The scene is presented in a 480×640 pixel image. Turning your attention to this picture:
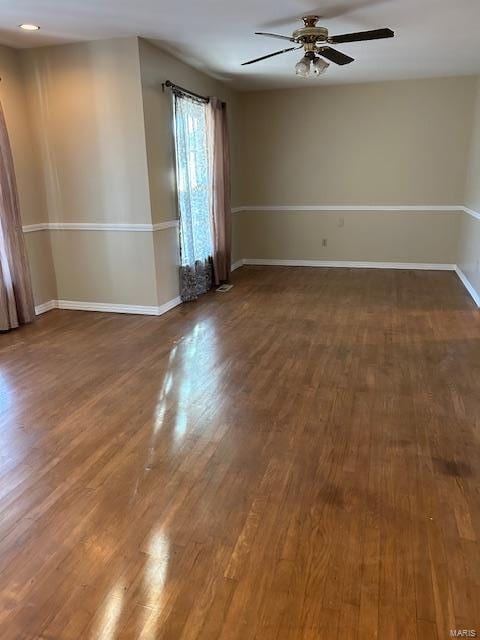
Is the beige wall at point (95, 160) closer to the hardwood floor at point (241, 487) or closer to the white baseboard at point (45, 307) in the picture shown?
the white baseboard at point (45, 307)

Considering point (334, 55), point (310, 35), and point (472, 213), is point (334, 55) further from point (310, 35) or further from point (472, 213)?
point (472, 213)

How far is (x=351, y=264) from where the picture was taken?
270 inches

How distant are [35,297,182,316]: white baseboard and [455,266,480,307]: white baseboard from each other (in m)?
3.15

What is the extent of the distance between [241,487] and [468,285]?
4.42m

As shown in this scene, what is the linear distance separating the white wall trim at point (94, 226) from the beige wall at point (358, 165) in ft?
8.21

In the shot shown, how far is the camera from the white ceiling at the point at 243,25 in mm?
3236

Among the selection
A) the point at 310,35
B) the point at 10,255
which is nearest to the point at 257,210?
the point at 310,35

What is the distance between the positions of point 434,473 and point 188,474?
3.67 ft

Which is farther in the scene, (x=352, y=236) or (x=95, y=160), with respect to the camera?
(x=352, y=236)

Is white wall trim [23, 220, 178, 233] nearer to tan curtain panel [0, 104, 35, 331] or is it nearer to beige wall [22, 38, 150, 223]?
beige wall [22, 38, 150, 223]

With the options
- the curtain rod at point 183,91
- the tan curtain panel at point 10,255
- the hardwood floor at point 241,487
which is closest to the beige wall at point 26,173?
the tan curtain panel at point 10,255

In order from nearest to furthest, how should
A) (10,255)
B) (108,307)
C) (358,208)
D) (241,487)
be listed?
(241,487) → (10,255) → (108,307) → (358,208)

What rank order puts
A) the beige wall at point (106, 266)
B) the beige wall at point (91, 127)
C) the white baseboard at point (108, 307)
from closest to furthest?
the beige wall at point (91, 127), the beige wall at point (106, 266), the white baseboard at point (108, 307)

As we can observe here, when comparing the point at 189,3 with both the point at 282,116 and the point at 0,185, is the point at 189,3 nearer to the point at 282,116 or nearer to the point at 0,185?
the point at 0,185
